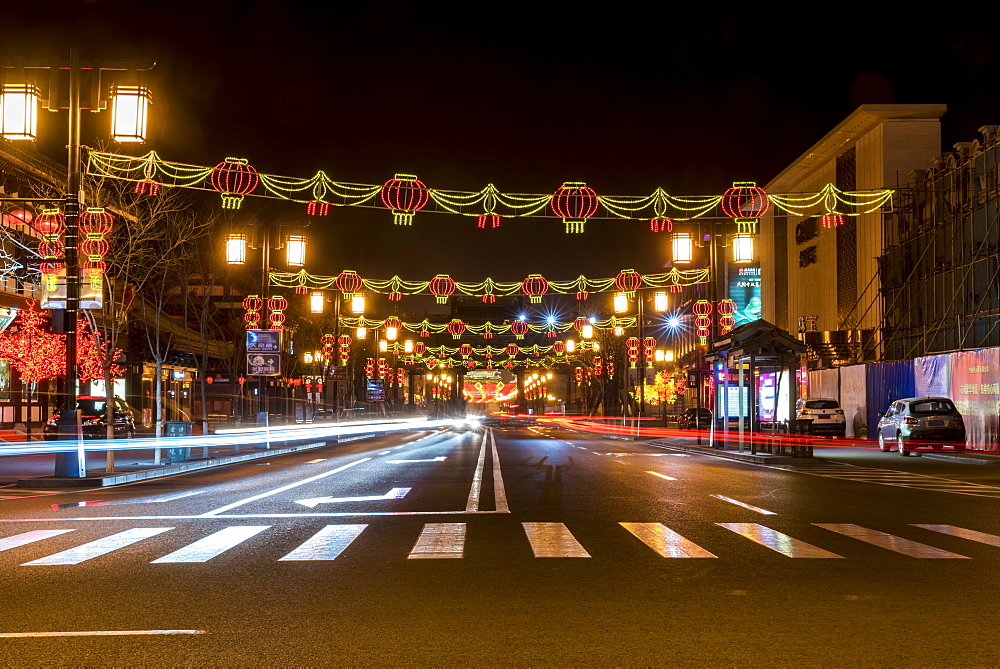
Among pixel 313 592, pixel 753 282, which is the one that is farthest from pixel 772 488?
pixel 753 282

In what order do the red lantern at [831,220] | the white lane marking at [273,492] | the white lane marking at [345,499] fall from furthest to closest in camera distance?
the red lantern at [831,220]
the white lane marking at [345,499]
the white lane marking at [273,492]

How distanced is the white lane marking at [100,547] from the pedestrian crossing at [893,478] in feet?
45.5

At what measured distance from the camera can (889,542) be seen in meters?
11.2

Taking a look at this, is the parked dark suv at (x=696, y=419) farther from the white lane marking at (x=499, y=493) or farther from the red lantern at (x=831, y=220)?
the white lane marking at (x=499, y=493)

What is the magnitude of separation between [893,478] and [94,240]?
1903 cm

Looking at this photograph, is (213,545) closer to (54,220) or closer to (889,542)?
(889,542)

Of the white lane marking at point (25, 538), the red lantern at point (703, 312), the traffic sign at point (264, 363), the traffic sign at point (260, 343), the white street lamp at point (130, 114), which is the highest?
the white street lamp at point (130, 114)

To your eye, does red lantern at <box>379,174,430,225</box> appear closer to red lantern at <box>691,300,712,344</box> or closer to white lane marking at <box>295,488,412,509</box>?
white lane marking at <box>295,488,412,509</box>

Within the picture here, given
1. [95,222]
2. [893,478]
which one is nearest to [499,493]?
[893,478]

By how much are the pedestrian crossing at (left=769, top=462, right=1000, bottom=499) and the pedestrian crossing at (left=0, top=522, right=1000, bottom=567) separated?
6848 mm

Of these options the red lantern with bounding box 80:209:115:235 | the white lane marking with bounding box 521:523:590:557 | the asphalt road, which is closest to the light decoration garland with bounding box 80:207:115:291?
the red lantern with bounding box 80:209:115:235

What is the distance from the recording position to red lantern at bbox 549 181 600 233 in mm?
23328

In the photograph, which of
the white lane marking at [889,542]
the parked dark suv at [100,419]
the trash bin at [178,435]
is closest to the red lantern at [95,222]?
the trash bin at [178,435]

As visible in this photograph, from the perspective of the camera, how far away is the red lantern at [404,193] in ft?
72.7
